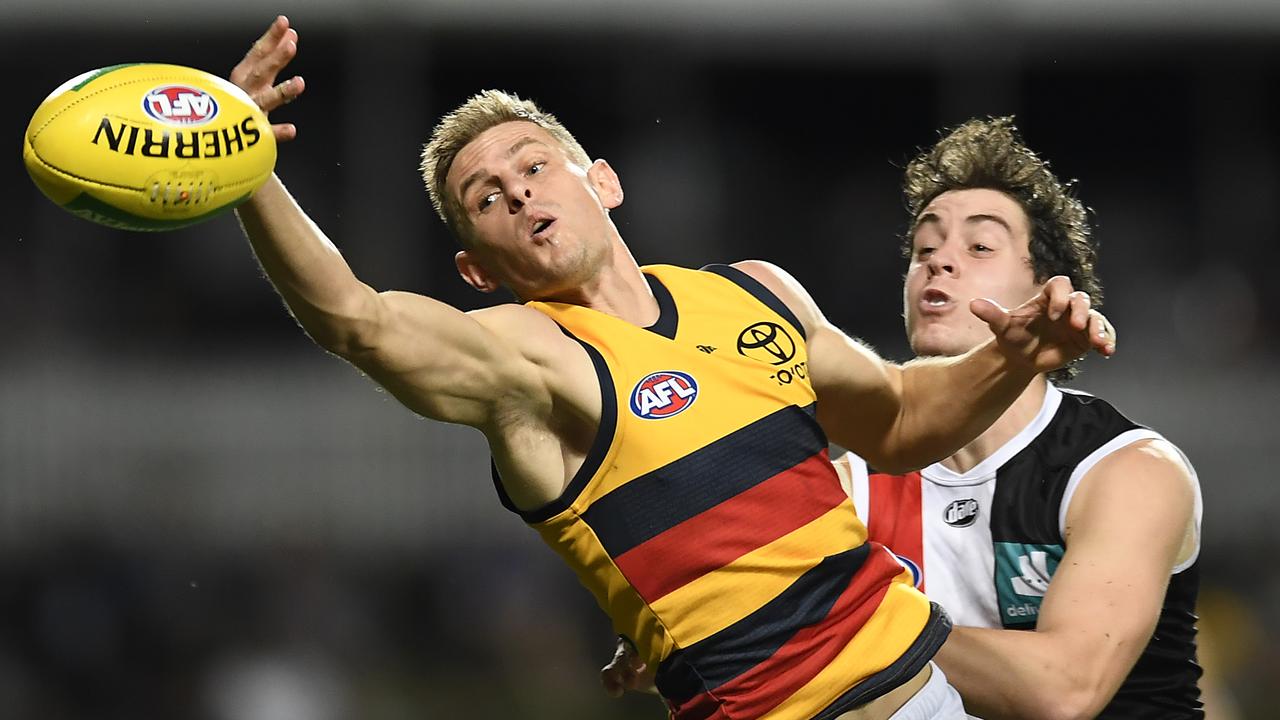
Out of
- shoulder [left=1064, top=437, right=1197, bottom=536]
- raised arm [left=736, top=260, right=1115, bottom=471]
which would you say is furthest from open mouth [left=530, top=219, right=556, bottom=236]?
shoulder [left=1064, top=437, right=1197, bottom=536]

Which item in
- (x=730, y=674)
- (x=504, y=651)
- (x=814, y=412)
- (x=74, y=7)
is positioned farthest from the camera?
(x=74, y=7)

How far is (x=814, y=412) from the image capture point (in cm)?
358

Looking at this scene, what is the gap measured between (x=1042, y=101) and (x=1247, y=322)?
3.24 metres

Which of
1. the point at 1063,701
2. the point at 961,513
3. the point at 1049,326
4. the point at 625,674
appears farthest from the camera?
the point at 961,513

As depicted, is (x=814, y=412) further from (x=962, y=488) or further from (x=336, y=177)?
(x=336, y=177)

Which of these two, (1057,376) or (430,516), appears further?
(430,516)

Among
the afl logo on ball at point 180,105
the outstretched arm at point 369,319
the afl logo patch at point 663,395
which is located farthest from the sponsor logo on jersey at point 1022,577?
the afl logo on ball at point 180,105

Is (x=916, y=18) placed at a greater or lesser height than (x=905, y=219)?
greater

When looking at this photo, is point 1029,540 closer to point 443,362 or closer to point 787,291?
point 787,291

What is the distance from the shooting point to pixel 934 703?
3.47 metres

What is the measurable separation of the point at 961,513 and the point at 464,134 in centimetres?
176

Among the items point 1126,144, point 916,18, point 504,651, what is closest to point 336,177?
point 504,651

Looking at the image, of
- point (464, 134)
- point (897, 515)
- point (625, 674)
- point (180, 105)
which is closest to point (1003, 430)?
point (897, 515)

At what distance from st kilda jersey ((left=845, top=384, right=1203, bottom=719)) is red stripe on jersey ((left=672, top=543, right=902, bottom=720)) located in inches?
35.4
